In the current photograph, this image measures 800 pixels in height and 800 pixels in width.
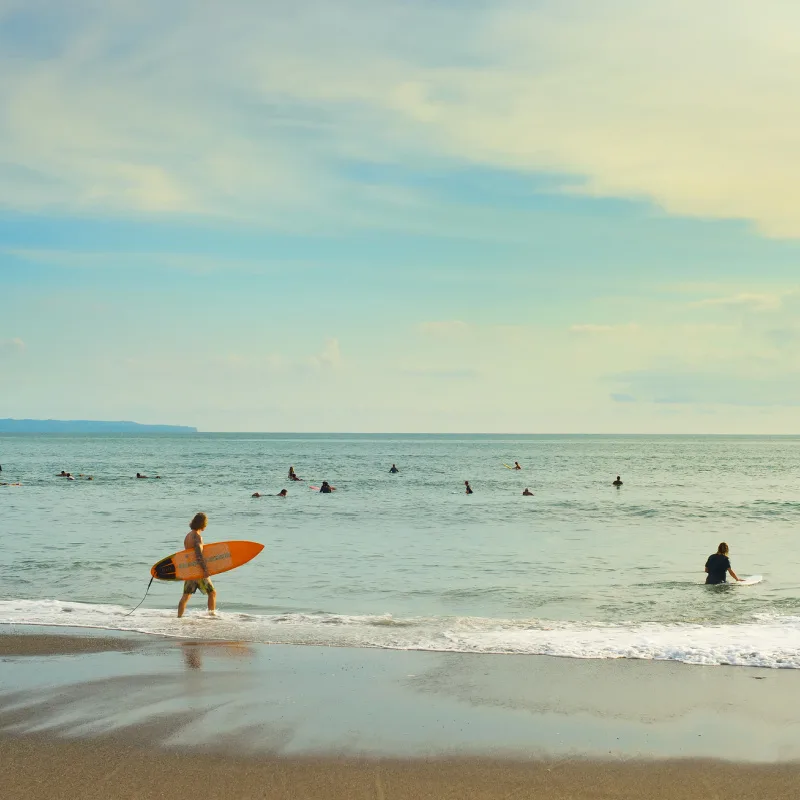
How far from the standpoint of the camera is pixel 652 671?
10844mm

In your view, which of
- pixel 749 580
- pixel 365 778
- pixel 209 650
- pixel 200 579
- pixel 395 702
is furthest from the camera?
pixel 749 580

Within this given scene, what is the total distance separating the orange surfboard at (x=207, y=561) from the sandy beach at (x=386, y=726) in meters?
4.13

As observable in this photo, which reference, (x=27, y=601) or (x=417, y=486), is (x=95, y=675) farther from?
(x=417, y=486)

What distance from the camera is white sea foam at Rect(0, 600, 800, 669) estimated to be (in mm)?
11852

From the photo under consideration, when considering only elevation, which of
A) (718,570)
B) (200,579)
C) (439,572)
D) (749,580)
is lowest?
(439,572)

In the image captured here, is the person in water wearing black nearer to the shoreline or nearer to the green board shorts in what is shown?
the shoreline

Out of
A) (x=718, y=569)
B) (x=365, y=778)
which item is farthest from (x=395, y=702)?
(x=718, y=569)

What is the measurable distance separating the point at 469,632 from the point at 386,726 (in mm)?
5245

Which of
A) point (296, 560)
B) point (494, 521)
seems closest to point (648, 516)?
point (494, 521)

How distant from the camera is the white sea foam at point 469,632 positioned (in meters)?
11.9

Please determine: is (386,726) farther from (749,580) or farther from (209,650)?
(749,580)

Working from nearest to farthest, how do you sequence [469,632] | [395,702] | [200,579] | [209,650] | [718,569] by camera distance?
1. [395,702]
2. [209,650]
3. [469,632]
4. [200,579]
5. [718,569]

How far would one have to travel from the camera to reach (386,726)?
8.57m

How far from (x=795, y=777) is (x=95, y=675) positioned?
805 centimetres
